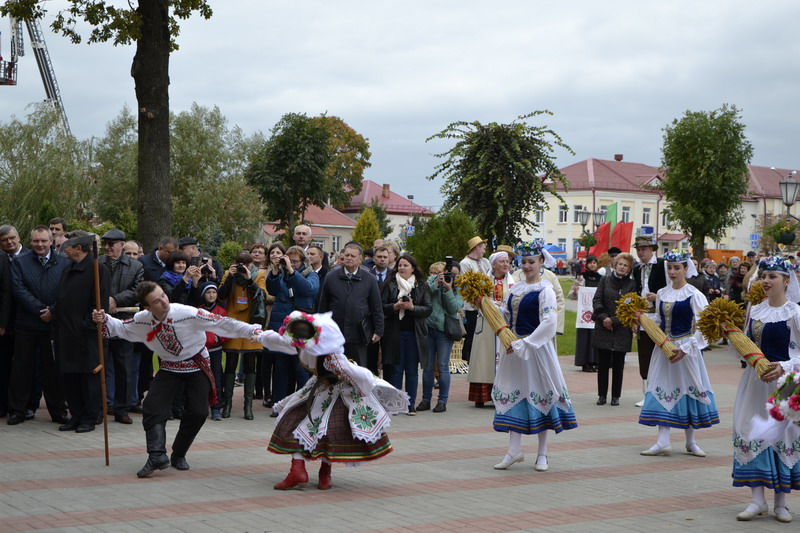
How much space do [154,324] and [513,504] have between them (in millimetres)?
3364

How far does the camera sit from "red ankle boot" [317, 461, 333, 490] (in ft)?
26.5

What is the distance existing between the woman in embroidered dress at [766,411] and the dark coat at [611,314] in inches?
233

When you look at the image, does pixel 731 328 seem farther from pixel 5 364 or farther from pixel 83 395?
pixel 5 364

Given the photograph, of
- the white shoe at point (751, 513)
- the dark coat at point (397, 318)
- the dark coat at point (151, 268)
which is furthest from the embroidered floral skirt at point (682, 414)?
the dark coat at point (151, 268)

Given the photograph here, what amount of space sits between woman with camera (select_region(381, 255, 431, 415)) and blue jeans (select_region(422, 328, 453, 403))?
14 cm

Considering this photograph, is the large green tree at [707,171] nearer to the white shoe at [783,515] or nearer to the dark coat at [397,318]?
the dark coat at [397,318]

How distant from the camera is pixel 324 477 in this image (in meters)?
8.09

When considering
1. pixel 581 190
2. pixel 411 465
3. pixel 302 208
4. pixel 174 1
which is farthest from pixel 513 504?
pixel 581 190

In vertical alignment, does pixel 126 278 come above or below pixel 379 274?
below

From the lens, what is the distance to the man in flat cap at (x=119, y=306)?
36.4ft

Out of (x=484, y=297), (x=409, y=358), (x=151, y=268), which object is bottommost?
(x=409, y=358)

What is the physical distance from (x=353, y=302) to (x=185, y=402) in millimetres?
3488

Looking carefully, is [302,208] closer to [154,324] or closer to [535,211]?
[535,211]

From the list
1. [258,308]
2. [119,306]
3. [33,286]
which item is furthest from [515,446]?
[33,286]
